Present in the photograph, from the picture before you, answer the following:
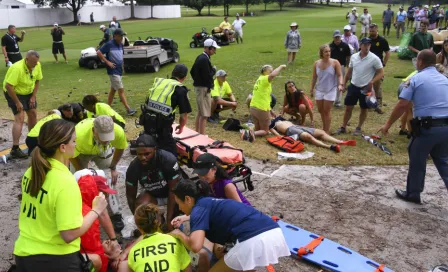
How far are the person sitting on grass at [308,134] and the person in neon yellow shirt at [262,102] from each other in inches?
10.1

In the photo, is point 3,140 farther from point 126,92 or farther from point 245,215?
point 245,215

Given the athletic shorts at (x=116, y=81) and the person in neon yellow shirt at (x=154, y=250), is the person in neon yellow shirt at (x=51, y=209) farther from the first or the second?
the athletic shorts at (x=116, y=81)

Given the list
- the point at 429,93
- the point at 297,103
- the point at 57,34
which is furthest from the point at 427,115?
the point at 57,34

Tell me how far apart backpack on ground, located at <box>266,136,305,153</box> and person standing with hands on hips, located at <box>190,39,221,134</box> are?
53.0 inches

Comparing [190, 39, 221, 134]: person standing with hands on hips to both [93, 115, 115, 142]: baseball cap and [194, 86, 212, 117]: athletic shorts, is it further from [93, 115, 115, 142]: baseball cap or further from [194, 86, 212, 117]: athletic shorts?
[93, 115, 115, 142]: baseball cap

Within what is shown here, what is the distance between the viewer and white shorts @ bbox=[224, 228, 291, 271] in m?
3.29

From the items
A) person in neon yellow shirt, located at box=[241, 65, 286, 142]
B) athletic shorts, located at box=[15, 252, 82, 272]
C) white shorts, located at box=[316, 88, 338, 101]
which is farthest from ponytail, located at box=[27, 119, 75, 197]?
white shorts, located at box=[316, 88, 338, 101]

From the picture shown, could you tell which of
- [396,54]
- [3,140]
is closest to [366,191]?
[3,140]

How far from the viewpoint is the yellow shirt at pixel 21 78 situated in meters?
7.19

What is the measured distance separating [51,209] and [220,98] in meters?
6.99

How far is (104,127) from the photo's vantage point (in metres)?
4.62

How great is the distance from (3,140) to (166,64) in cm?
991

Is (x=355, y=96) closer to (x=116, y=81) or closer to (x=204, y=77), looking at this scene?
(x=204, y=77)

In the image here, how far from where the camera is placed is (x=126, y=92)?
12.3 meters
